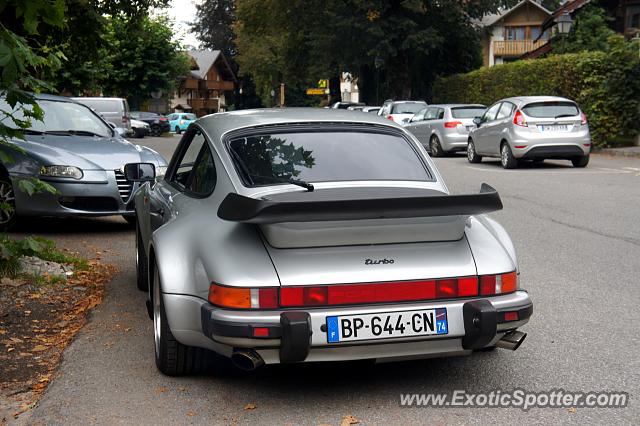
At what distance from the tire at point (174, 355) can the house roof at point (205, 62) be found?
10186 centimetres

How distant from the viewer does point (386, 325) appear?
4.36 m

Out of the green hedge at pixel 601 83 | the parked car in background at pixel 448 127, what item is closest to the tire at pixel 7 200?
the parked car in background at pixel 448 127

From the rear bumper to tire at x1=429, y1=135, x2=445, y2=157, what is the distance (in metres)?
22.4

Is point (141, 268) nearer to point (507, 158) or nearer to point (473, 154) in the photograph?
point (507, 158)

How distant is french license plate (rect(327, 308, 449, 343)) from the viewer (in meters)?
4.31

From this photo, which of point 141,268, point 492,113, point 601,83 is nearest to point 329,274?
point 141,268

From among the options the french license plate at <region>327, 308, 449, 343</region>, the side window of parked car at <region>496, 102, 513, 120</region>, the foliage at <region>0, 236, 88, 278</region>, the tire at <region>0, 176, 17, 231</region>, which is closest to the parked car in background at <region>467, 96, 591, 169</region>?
the side window of parked car at <region>496, 102, 513, 120</region>

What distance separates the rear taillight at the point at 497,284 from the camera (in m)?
4.55

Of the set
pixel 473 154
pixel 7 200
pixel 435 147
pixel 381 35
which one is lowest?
pixel 435 147

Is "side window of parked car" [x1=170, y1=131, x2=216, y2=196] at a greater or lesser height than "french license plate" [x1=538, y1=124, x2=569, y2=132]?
greater

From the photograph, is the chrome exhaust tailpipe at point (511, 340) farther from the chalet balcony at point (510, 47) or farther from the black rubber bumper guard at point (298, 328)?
the chalet balcony at point (510, 47)

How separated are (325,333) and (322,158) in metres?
1.26

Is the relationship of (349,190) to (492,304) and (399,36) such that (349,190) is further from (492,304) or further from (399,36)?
(399,36)

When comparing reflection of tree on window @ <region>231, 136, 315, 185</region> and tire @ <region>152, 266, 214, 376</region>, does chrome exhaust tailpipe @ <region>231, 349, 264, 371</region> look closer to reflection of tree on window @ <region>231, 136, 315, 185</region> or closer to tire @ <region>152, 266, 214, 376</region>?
tire @ <region>152, 266, 214, 376</region>
